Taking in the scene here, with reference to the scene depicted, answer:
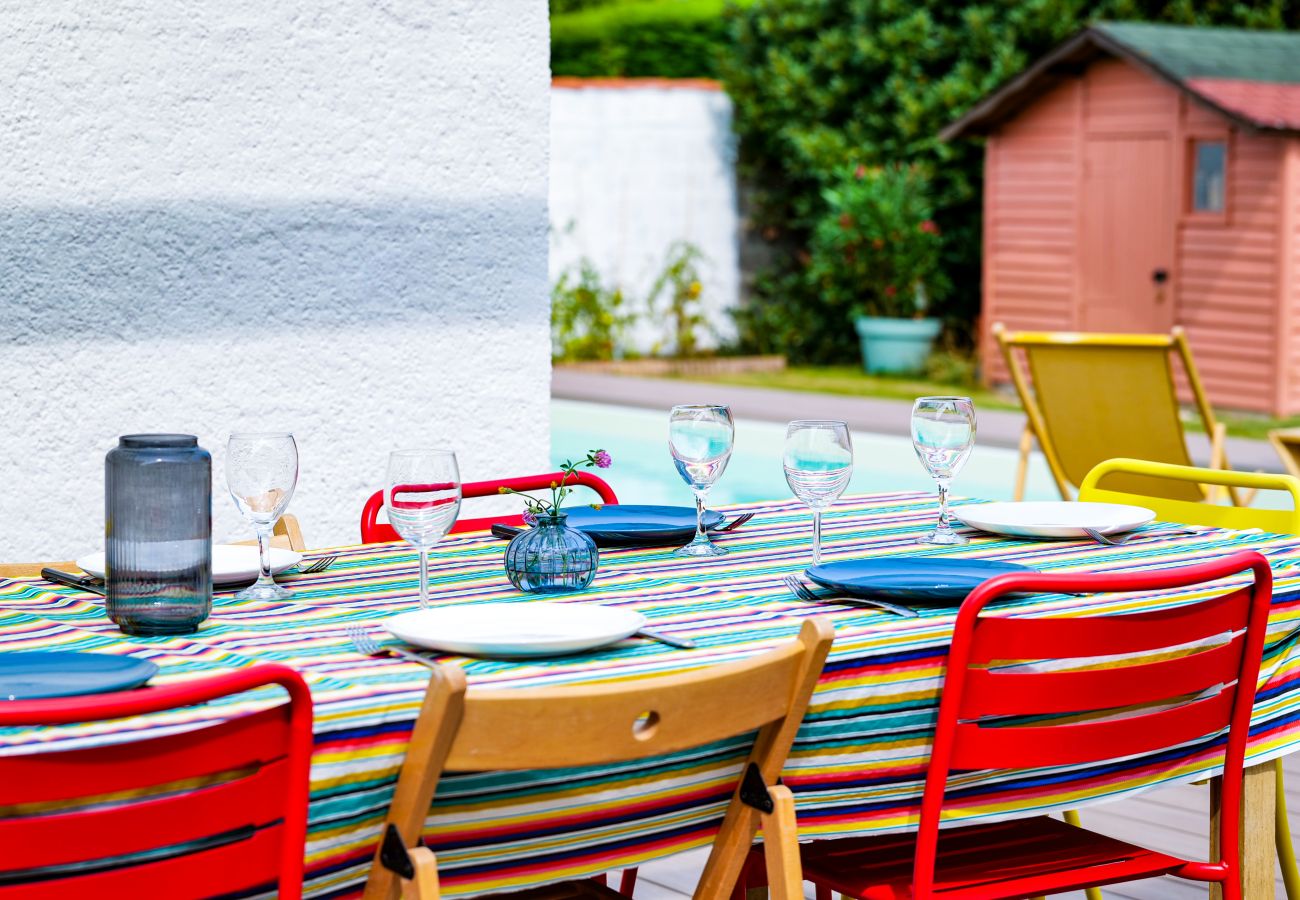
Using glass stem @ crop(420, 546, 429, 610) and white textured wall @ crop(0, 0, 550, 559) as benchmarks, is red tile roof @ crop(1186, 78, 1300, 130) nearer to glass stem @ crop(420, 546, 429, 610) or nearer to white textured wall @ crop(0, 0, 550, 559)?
white textured wall @ crop(0, 0, 550, 559)

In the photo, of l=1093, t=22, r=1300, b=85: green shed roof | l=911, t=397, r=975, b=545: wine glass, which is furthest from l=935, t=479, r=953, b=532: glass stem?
l=1093, t=22, r=1300, b=85: green shed roof

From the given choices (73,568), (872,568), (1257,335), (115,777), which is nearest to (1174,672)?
(872,568)

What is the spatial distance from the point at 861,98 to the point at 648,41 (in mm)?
3269

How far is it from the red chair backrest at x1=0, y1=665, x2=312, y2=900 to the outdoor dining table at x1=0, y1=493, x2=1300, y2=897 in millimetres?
36

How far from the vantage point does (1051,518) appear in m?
2.62

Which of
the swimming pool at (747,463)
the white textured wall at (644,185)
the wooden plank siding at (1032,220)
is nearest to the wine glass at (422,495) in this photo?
the swimming pool at (747,463)

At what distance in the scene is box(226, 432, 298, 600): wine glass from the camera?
2074 millimetres

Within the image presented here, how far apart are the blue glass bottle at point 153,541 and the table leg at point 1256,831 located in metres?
1.30

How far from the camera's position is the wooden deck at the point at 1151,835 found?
310 cm

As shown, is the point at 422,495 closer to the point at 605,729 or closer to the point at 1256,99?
the point at 605,729

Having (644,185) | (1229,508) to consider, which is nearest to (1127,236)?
(644,185)

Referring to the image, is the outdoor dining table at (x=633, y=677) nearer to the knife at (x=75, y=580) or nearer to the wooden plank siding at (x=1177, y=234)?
the knife at (x=75, y=580)

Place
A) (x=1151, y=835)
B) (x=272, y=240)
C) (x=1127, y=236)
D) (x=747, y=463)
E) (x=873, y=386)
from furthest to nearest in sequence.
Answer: (x=873, y=386), (x=1127, y=236), (x=747, y=463), (x=272, y=240), (x=1151, y=835)

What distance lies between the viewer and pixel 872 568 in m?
2.18
